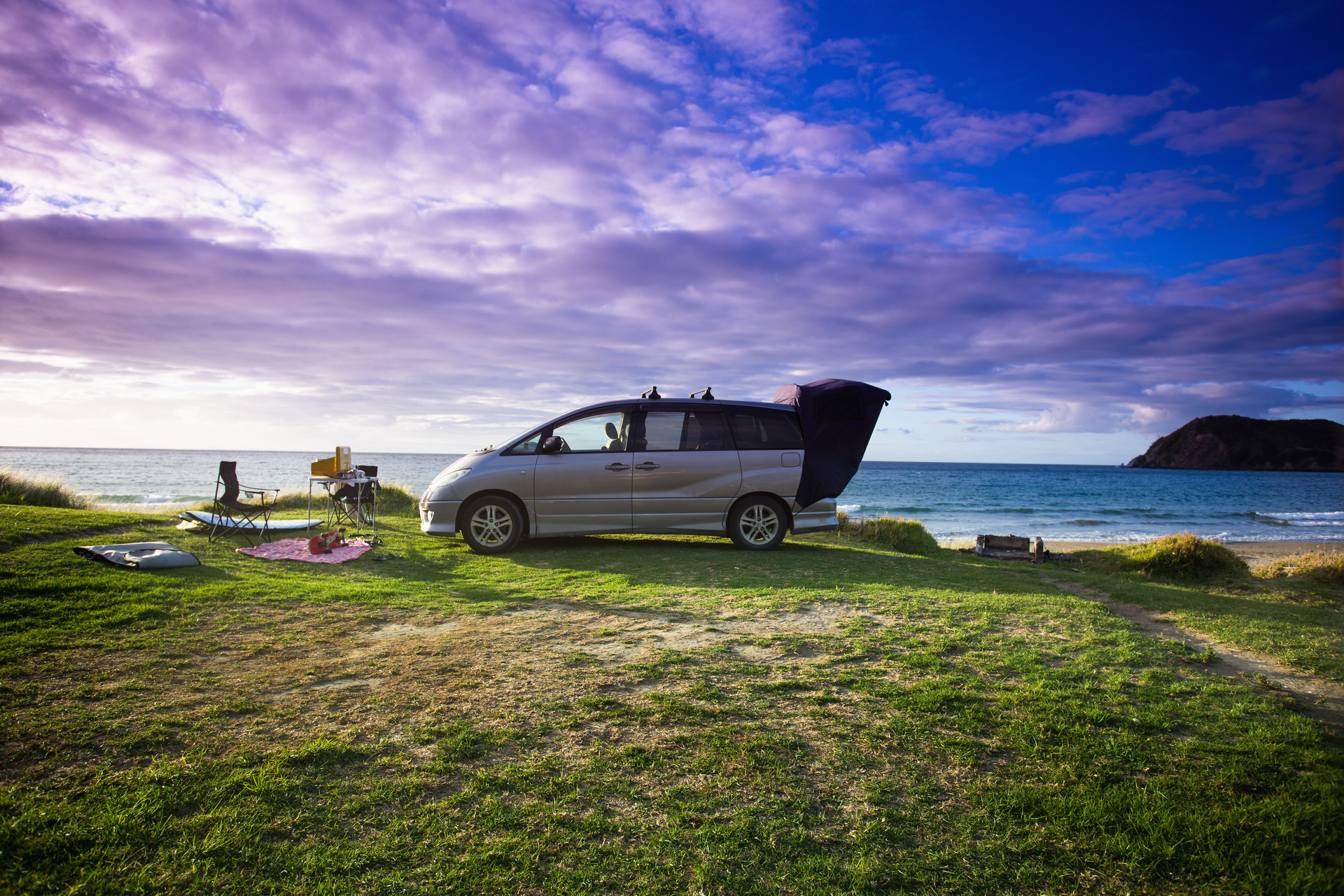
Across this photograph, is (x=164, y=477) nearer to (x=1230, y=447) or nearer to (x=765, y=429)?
(x=765, y=429)

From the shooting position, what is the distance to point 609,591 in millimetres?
6398

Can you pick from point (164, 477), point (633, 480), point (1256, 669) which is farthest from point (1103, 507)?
point (164, 477)

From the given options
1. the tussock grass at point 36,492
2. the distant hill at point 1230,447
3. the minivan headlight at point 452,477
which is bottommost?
the tussock grass at point 36,492

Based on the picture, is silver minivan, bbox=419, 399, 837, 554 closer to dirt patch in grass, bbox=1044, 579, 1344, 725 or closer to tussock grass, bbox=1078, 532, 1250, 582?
dirt patch in grass, bbox=1044, 579, 1344, 725

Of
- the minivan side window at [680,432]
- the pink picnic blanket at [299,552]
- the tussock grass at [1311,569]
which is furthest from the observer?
the tussock grass at [1311,569]

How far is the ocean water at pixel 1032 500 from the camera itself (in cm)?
2623

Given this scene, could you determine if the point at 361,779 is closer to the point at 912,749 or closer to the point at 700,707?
the point at 700,707

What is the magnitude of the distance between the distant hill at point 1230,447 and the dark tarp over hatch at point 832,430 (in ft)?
131

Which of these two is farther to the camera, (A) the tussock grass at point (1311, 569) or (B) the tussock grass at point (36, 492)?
(B) the tussock grass at point (36, 492)

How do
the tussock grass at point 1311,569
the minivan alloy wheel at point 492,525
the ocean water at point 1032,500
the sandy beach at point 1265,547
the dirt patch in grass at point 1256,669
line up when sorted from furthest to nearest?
the ocean water at point 1032,500, the sandy beach at point 1265,547, the tussock grass at point 1311,569, the minivan alloy wheel at point 492,525, the dirt patch in grass at point 1256,669

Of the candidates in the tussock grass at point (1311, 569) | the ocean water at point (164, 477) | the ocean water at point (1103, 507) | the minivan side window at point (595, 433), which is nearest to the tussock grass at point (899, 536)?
the tussock grass at point (1311, 569)

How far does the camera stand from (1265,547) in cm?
1980

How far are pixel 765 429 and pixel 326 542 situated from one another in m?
6.40

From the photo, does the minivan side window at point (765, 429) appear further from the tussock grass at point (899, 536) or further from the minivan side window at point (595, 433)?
the tussock grass at point (899, 536)
